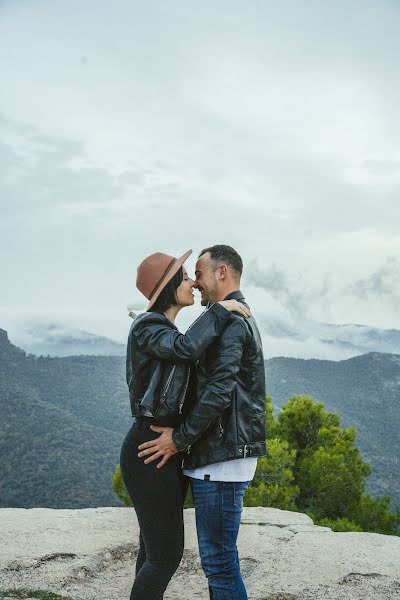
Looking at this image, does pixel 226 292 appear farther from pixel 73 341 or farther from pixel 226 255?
pixel 73 341

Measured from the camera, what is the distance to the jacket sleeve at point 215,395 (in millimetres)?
2775

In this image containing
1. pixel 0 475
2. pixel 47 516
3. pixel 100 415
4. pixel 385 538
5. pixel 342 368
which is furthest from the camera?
pixel 342 368

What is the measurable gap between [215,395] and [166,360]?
0.99 ft

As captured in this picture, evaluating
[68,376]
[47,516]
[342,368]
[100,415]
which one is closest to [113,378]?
[68,376]

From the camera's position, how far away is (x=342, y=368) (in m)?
65.9

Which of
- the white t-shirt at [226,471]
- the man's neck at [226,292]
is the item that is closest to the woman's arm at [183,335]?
the man's neck at [226,292]

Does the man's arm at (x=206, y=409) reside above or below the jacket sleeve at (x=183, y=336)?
below

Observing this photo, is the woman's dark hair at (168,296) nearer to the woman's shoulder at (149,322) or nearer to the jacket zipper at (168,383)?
the woman's shoulder at (149,322)

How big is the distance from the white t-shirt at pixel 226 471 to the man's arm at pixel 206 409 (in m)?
0.18

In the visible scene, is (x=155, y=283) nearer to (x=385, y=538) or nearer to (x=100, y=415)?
(x=385, y=538)

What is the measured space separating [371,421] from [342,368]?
35.6 ft

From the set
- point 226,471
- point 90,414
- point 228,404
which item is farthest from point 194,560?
point 90,414

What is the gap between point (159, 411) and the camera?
9.29ft

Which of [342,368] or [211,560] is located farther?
[342,368]
